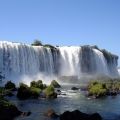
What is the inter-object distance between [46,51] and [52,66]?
371cm

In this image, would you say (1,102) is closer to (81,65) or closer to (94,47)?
(81,65)

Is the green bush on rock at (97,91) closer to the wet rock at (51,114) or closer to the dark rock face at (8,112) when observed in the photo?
the wet rock at (51,114)

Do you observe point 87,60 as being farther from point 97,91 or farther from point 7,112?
point 7,112

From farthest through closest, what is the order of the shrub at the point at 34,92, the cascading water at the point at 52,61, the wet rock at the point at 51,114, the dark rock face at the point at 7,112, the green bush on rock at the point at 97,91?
1. the cascading water at the point at 52,61
2. the green bush on rock at the point at 97,91
3. the shrub at the point at 34,92
4. the wet rock at the point at 51,114
5. the dark rock face at the point at 7,112

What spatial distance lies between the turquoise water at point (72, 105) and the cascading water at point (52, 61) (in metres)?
23.3

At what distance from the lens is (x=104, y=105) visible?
46.2 metres

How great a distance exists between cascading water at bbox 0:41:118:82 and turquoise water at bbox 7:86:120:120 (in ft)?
76.6

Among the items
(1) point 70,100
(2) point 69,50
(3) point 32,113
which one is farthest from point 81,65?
(3) point 32,113

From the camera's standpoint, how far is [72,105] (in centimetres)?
4528

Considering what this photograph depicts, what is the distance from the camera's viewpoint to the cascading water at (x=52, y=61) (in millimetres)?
73938

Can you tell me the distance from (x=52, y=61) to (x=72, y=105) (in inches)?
1529

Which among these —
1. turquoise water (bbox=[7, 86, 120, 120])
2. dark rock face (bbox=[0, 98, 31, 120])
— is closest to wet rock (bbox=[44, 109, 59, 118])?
turquoise water (bbox=[7, 86, 120, 120])

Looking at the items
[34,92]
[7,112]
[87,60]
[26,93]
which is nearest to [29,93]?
[26,93]

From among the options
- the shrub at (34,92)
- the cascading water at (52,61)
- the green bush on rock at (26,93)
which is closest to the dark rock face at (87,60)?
the cascading water at (52,61)
